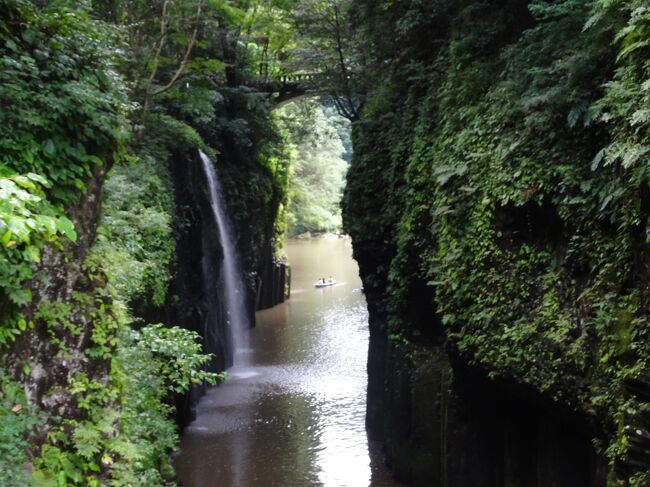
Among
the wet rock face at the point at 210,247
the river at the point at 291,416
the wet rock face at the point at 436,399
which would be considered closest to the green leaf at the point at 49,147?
the wet rock face at the point at 436,399

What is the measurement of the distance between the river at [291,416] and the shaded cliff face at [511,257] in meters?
1.56

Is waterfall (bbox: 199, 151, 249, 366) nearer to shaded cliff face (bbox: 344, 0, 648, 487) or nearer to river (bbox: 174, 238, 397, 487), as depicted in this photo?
river (bbox: 174, 238, 397, 487)

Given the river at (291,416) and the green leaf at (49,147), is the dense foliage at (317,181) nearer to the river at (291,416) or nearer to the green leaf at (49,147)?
the river at (291,416)

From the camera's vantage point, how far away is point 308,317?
30.0 meters

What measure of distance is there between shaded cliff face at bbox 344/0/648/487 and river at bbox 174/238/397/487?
61.4 inches

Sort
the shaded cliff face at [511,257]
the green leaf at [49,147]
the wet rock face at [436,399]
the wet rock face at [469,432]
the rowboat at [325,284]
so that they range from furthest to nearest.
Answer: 1. the rowboat at [325,284]
2. the wet rock face at [436,399]
3. the wet rock face at [469,432]
4. the shaded cliff face at [511,257]
5. the green leaf at [49,147]

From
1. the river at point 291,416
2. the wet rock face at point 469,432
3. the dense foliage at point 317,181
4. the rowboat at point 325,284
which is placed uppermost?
the dense foliage at point 317,181

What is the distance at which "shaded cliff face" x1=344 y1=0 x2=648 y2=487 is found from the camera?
7.35 metres

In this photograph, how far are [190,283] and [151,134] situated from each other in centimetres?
430

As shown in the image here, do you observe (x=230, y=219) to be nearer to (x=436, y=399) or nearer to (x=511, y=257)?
(x=436, y=399)

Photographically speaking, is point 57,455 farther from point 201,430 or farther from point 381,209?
point 201,430

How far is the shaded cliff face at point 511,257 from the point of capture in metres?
7.35

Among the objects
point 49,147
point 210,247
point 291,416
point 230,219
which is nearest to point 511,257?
point 49,147

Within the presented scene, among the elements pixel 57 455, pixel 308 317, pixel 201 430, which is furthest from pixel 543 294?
pixel 308 317
